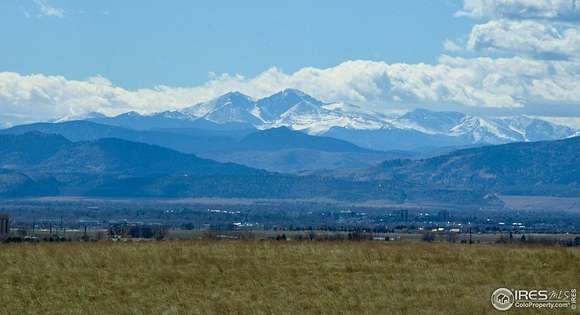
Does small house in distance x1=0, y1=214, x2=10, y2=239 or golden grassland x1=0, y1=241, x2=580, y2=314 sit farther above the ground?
small house in distance x1=0, y1=214, x2=10, y2=239

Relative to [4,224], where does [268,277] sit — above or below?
below

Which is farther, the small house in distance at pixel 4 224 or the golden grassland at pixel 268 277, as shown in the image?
the small house in distance at pixel 4 224

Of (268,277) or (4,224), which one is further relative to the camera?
(4,224)

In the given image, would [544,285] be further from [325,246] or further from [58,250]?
[58,250]

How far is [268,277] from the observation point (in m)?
37.2

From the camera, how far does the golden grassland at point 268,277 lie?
109ft

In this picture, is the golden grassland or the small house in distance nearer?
the golden grassland

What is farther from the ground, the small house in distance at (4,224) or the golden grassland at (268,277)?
the small house in distance at (4,224)

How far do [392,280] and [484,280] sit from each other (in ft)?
9.54

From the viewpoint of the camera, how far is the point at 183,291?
35250 millimetres

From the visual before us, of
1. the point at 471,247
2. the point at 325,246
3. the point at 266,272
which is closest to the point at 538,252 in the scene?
the point at 471,247

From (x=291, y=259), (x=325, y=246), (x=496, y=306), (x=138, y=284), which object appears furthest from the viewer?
(x=325, y=246)

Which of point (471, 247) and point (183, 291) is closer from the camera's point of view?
point (183, 291)

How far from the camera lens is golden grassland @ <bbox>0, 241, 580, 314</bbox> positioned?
33250mm
